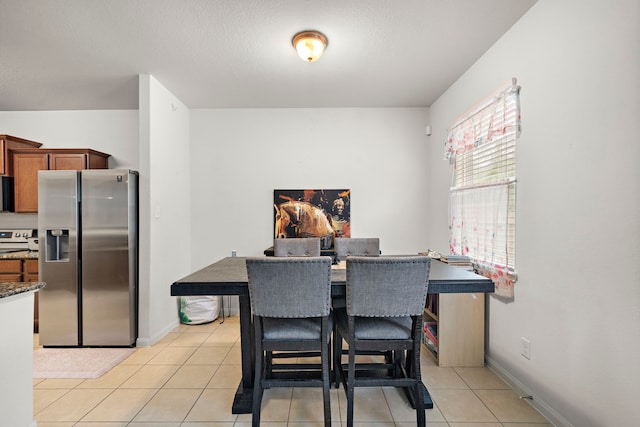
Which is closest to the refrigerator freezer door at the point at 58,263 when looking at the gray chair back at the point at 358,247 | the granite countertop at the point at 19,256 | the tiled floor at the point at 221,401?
the granite countertop at the point at 19,256

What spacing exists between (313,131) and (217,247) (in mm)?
2016

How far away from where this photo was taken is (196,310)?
3516 mm

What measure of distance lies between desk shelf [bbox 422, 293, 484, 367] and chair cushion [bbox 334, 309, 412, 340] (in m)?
0.93

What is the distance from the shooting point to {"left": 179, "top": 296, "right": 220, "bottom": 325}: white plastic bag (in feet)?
11.5

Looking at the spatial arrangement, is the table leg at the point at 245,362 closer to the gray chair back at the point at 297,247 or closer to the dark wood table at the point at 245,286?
the dark wood table at the point at 245,286

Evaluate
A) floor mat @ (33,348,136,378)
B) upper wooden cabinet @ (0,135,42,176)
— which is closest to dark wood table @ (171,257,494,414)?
floor mat @ (33,348,136,378)

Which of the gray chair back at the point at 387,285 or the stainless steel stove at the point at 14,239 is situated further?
the stainless steel stove at the point at 14,239

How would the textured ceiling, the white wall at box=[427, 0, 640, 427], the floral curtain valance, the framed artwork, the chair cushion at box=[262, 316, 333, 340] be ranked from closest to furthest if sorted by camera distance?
1. the white wall at box=[427, 0, 640, 427]
2. the chair cushion at box=[262, 316, 333, 340]
3. the textured ceiling
4. the floral curtain valance
5. the framed artwork

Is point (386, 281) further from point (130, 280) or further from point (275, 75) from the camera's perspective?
point (130, 280)

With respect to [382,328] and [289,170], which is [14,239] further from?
[382,328]

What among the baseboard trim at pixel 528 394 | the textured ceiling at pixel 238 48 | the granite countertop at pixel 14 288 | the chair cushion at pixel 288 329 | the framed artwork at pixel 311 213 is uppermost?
the textured ceiling at pixel 238 48

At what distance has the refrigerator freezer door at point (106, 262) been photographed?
2.92 m

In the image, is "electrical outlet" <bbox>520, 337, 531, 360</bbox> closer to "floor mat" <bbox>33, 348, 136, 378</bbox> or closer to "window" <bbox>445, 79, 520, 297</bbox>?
"window" <bbox>445, 79, 520, 297</bbox>

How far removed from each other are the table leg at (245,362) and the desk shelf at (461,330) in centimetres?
157
